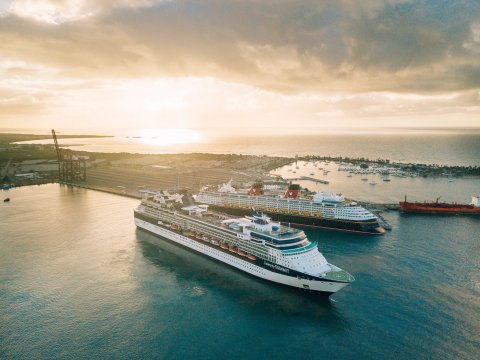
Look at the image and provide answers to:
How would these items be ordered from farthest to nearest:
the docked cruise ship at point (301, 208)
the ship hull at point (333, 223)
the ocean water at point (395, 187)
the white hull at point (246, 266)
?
1. the ocean water at point (395, 187)
2. the docked cruise ship at point (301, 208)
3. the ship hull at point (333, 223)
4. the white hull at point (246, 266)

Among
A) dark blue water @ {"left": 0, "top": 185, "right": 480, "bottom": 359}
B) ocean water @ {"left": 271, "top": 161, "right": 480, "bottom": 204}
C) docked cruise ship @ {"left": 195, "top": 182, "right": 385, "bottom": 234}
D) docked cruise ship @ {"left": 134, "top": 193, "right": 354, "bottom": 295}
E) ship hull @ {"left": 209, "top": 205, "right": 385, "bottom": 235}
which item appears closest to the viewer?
dark blue water @ {"left": 0, "top": 185, "right": 480, "bottom": 359}

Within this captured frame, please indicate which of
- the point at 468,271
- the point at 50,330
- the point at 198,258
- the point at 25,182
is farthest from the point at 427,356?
the point at 25,182

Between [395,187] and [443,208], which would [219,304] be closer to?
[443,208]

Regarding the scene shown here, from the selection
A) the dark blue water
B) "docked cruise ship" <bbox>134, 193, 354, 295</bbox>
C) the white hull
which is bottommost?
the dark blue water

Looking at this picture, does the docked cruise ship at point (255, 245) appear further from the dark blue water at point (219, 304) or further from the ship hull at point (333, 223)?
the ship hull at point (333, 223)

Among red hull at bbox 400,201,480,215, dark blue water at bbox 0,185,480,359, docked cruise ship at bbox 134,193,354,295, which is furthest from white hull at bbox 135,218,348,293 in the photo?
red hull at bbox 400,201,480,215

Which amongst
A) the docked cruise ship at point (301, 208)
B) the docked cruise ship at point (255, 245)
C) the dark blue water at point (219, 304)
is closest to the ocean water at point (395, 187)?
the docked cruise ship at point (301, 208)

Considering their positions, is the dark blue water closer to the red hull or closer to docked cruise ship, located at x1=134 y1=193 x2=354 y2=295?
docked cruise ship, located at x1=134 y1=193 x2=354 y2=295
